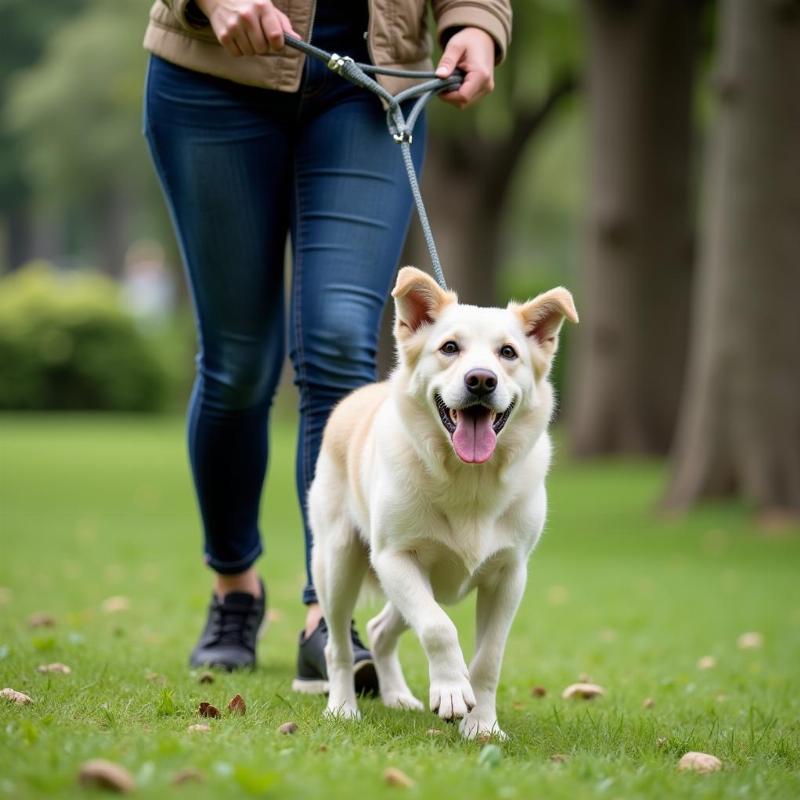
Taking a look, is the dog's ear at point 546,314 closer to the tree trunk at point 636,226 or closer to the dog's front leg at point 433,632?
the dog's front leg at point 433,632

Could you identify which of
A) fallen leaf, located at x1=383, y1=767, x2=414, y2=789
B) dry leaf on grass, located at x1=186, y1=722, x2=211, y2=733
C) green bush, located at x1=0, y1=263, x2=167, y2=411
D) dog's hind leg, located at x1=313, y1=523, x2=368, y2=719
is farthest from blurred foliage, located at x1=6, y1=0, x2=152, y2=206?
fallen leaf, located at x1=383, y1=767, x2=414, y2=789

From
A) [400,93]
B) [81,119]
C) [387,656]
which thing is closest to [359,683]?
[387,656]

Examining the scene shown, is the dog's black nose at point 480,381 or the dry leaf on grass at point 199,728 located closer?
the dry leaf on grass at point 199,728

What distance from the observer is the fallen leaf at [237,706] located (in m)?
4.05

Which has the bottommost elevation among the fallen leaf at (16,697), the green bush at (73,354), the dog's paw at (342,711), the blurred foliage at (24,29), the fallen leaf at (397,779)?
the green bush at (73,354)

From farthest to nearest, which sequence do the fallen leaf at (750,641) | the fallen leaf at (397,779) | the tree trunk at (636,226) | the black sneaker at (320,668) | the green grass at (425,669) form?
1. the tree trunk at (636,226)
2. the fallen leaf at (750,641)
3. the black sneaker at (320,668)
4. the green grass at (425,669)
5. the fallen leaf at (397,779)

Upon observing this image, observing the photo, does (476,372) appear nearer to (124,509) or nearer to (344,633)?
(344,633)

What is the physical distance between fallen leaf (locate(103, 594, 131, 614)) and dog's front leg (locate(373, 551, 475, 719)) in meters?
3.45

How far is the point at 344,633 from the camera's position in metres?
4.39

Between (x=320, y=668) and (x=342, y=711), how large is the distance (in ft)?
1.63

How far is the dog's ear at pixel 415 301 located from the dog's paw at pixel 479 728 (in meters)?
1.10

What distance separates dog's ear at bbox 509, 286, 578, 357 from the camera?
405 centimetres

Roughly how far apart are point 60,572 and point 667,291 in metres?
11.5

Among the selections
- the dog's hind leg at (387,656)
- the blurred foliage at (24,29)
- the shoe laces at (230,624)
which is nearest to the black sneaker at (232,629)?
the shoe laces at (230,624)
